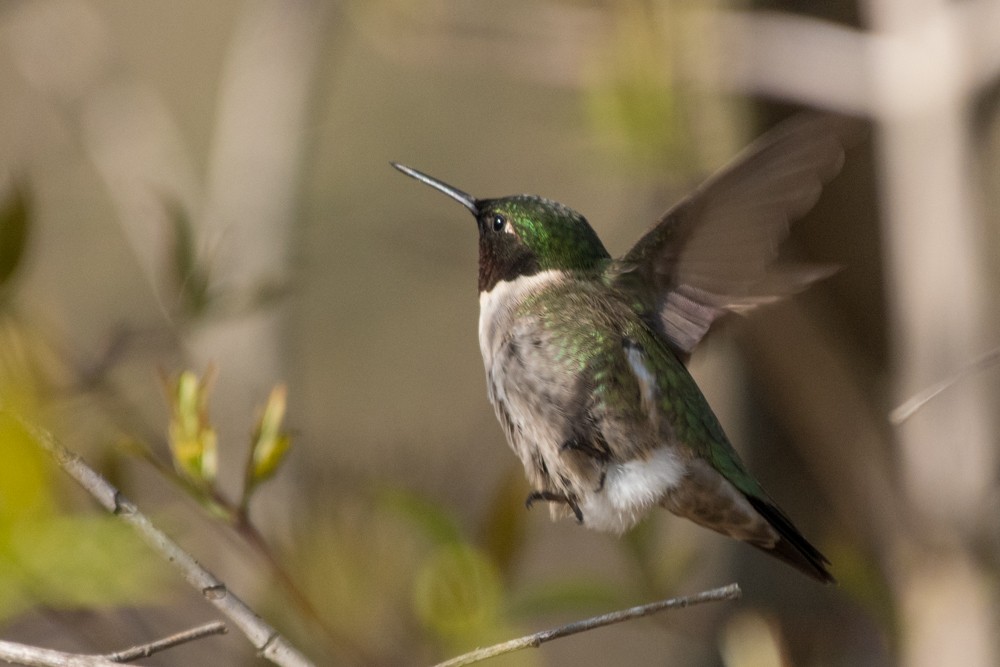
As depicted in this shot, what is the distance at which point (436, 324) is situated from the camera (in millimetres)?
4238

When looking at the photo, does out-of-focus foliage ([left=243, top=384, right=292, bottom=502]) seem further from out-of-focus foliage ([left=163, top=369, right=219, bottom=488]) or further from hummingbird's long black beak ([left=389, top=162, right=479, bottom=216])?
hummingbird's long black beak ([left=389, top=162, right=479, bottom=216])

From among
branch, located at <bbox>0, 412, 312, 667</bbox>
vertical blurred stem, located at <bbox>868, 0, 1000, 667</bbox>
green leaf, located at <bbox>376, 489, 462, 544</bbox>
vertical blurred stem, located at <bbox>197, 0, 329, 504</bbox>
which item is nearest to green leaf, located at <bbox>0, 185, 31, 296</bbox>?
branch, located at <bbox>0, 412, 312, 667</bbox>

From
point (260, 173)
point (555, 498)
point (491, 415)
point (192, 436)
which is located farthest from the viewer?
point (491, 415)

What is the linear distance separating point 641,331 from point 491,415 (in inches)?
62.9

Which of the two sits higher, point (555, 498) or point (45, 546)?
point (45, 546)

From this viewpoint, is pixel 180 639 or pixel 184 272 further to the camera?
pixel 184 272

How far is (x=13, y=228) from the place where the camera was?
49.6 inches

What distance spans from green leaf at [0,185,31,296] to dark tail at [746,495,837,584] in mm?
956

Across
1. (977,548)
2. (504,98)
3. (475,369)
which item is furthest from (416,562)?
(504,98)

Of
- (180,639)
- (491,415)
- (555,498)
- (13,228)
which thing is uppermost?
(13,228)

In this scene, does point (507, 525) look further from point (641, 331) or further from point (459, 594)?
point (641, 331)

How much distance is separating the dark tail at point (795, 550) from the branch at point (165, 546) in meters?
0.67

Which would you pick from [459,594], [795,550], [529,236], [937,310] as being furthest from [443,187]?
[937,310]

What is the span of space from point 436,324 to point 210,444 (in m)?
3.02
